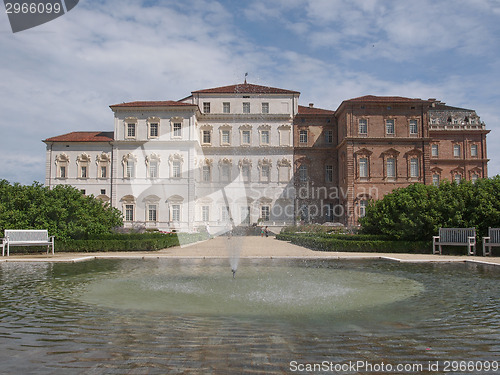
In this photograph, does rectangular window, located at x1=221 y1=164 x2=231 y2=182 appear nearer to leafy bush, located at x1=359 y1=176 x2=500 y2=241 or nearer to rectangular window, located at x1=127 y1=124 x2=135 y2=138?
rectangular window, located at x1=127 y1=124 x2=135 y2=138

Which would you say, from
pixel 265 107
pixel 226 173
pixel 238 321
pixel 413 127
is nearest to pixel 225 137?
pixel 226 173

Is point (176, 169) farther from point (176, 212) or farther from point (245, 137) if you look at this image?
point (245, 137)

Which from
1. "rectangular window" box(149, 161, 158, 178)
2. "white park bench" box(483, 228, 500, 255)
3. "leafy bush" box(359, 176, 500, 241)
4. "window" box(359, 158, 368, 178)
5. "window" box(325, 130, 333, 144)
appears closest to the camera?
"white park bench" box(483, 228, 500, 255)

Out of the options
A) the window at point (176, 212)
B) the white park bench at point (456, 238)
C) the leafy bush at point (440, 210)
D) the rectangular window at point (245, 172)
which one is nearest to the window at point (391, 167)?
the rectangular window at point (245, 172)

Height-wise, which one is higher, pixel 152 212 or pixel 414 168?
pixel 414 168

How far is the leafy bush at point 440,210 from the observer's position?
635 inches

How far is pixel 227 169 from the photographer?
153ft

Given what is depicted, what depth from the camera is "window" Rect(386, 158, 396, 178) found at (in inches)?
1644

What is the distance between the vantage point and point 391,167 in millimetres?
41812

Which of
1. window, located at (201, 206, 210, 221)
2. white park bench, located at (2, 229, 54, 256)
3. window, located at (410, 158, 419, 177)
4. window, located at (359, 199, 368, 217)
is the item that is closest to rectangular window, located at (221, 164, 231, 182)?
window, located at (201, 206, 210, 221)

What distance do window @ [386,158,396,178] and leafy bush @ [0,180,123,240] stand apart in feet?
103

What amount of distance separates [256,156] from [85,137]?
719 inches

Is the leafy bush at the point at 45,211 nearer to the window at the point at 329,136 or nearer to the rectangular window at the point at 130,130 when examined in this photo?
the rectangular window at the point at 130,130

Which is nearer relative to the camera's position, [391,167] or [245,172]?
[391,167]
